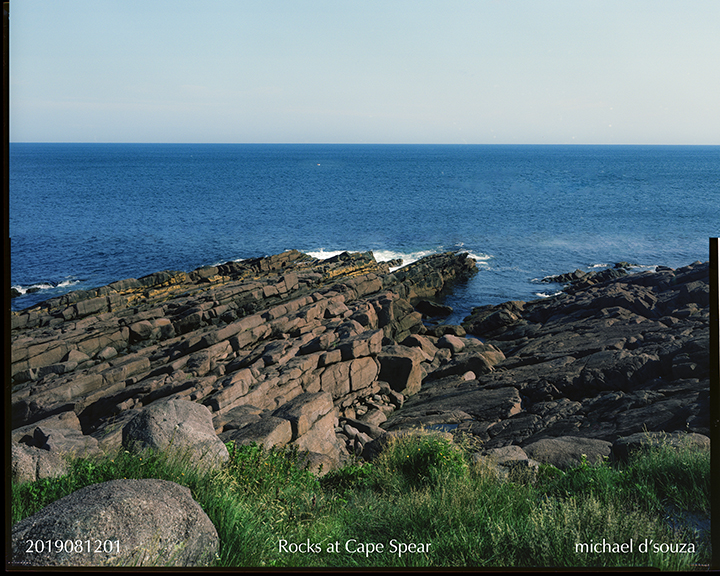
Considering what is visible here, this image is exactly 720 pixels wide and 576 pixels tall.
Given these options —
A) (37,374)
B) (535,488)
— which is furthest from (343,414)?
(37,374)

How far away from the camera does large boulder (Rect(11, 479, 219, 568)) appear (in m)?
4.53

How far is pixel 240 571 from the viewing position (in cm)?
509

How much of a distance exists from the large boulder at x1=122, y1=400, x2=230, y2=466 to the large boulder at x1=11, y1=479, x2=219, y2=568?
180 centimetres

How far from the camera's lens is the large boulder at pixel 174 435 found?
703 cm

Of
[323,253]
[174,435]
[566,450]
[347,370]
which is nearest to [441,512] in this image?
[174,435]

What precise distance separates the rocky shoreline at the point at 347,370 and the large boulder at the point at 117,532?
2246 mm

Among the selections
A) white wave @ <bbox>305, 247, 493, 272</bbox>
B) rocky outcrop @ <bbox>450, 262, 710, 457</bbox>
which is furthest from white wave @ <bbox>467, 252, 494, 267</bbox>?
rocky outcrop @ <bbox>450, 262, 710, 457</bbox>

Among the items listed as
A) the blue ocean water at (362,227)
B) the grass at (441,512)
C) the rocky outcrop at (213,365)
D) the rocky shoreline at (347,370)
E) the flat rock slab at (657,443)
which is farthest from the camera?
the blue ocean water at (362,227)

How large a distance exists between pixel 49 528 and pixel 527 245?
53.6 meters

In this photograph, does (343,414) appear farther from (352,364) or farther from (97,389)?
(97,389)

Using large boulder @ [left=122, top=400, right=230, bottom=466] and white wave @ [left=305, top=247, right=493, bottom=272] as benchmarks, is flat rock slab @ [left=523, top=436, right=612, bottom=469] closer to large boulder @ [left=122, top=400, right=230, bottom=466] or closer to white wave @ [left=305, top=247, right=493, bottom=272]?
large boulder @ [left=122, top=400, right=230, bottom=466]

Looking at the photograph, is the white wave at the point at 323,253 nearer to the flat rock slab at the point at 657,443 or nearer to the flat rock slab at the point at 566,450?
the flat rock slab at the point at 566,450

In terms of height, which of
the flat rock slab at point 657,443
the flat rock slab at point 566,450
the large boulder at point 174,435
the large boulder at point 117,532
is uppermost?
the large boulder at point 117,532

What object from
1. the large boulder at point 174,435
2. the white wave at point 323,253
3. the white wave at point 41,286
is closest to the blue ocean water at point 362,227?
the white wave at point 41,286
